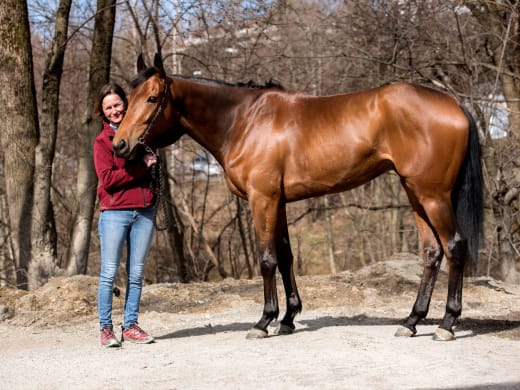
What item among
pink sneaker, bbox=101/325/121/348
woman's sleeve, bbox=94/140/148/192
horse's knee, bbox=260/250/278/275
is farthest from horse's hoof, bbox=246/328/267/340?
woman's sleeve, bbox=94/140/148/192

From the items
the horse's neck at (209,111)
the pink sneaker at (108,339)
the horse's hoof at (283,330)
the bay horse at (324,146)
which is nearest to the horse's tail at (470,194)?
the bay horse at (324,146)

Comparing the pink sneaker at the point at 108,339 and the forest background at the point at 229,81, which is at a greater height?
the forest background at the point at 229,81

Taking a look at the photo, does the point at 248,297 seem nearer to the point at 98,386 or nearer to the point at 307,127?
the point at 307,127

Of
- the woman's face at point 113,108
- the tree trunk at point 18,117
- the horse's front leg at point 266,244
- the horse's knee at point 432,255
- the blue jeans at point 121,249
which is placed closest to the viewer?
the blue jeans at point 121,249

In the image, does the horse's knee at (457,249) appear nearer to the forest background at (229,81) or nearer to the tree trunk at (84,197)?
the forest background at (229,81)

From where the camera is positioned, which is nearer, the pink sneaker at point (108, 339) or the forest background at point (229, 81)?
the pink sneaker at point (108, 339)

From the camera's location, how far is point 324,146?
5.71 m

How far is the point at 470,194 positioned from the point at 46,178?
19.0 ft

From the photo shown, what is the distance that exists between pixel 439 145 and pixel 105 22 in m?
6.32

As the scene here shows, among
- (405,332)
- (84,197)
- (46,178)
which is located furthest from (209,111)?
(84,197)

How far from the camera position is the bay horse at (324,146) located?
5473mm

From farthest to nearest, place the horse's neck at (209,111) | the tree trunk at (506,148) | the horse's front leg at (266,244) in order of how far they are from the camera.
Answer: the tree trunk at (506,148)
the horse's neck at (209,111)
the horse's front leg at (266,244)

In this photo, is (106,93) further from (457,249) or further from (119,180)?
(457,249)

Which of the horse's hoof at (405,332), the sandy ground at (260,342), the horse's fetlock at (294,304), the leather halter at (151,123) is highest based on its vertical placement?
the leather halter at (151,123)
